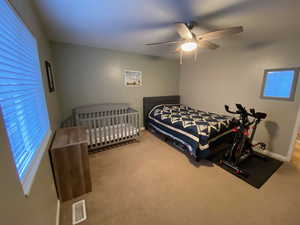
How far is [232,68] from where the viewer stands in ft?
10.2

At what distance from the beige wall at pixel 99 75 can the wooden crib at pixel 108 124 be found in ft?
0.67

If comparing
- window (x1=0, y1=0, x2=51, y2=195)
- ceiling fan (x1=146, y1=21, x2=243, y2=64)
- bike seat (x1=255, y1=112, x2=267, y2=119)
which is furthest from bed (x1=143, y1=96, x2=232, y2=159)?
window (x1=0, y1=0, x2=51, y2=195)

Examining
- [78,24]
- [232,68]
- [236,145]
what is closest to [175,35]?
[78,24]

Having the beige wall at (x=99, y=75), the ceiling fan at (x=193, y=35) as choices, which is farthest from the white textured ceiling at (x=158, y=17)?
the beige wall at (x=99, y=75)

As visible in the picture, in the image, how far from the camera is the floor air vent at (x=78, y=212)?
1.41 m

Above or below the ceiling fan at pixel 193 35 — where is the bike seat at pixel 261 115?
below

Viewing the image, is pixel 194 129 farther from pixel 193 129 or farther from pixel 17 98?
pixel 17 98

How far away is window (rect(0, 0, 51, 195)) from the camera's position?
0.75m

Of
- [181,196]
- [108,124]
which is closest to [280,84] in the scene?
[181,196]

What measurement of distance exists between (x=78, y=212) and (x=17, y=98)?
144 cm

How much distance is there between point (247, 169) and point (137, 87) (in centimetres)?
319

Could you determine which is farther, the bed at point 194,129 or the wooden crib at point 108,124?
the wooden crib at point 108,124

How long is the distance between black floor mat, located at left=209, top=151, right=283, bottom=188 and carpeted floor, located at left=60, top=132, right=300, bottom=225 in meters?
0.08

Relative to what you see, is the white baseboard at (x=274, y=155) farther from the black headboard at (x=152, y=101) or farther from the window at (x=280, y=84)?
the black headboard at (x=152, y=101)
